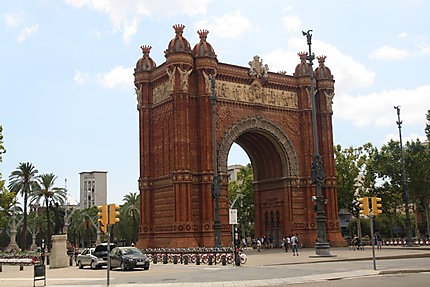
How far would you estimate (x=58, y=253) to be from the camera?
40.1 meters

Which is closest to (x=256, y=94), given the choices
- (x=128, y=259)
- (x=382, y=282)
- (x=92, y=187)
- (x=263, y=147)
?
(x=263, y=147)

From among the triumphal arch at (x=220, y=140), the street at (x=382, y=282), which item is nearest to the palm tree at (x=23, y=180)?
the triumphal arch at (x=220, y=140)

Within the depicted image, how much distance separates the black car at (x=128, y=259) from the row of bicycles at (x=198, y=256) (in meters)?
3.91

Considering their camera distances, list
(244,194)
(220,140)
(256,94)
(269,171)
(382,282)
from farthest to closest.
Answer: (244,194), (269,171), (256,94), (220,140), (382,282)

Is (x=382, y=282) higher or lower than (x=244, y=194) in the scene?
lower

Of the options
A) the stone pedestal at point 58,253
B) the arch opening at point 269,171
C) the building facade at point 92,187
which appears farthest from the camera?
the building facade at point 92,187

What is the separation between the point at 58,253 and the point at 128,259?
10583 millimetres

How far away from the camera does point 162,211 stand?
51062 millimetres

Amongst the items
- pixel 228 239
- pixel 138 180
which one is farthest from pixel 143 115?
pixel 228 239

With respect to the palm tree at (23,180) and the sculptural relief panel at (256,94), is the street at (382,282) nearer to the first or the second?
the sculptural relief panel at (256,94)

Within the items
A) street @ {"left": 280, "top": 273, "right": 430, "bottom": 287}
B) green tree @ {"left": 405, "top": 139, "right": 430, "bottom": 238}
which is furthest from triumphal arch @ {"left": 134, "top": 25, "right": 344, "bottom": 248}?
street @ {"left": 280, "top": 273, "right": 430, "bottom": 287}

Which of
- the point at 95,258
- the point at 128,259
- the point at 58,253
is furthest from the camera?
the point at 58,253

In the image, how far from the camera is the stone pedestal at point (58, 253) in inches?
1569

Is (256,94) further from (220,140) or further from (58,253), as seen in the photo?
(58,253)
